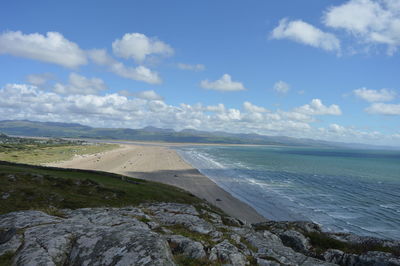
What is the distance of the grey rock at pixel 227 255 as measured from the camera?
10734mm

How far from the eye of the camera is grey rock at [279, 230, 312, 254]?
1705 cm

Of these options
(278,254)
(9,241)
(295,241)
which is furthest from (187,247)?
(295,241)

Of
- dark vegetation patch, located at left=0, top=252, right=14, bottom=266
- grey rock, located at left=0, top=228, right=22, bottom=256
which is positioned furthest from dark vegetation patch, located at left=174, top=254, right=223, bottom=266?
grey rock, located at left=0, top=228, right=22, bottom=256

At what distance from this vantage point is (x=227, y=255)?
11.0 m

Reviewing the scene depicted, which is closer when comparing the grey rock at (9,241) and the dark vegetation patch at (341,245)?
the grey rock at (9,241)

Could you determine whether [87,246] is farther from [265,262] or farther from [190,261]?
[265,262]

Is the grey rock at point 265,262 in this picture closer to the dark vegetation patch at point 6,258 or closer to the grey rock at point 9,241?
the dark vegetation patch at point 6,258

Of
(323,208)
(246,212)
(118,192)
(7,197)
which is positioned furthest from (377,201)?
(7,197)

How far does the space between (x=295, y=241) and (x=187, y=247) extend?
1037 centimetres

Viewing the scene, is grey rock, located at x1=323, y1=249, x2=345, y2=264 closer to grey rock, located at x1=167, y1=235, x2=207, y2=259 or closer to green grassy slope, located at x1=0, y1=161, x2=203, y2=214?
grey rock, located at x1=167, y1=235, x2=207, y2=259

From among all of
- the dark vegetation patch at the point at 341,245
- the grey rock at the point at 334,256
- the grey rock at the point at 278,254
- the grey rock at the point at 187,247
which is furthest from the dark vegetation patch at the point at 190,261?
the dark vegetation patch at the point at 341,245

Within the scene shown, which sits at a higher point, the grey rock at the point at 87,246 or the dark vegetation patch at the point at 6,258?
the grey rock at the point at 87,246

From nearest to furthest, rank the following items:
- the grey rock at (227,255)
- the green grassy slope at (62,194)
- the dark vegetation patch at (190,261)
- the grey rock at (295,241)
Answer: the dark vegetation patch at (190,261), the grey rock at (227,255), the grey rock at (295,241), the green grassy slope at (62,194)

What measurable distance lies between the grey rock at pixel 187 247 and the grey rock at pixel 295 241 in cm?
938
